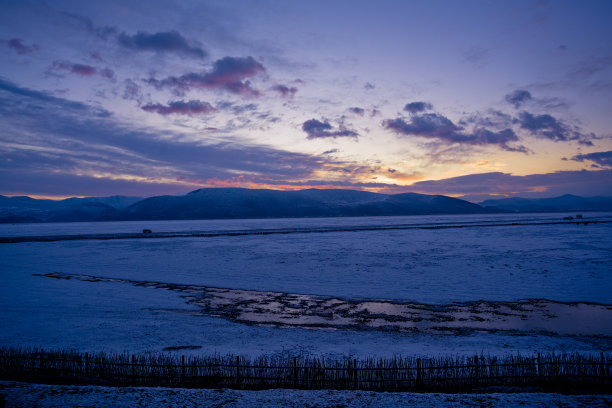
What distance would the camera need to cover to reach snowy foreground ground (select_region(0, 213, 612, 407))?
11969mm

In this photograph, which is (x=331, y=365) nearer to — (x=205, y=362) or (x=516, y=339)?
(x=205, y=362)

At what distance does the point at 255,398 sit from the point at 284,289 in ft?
56.9

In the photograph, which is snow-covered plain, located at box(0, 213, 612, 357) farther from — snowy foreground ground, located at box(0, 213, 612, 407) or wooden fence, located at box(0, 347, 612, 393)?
wooden fence, located at box(0, 347, 612, 393)

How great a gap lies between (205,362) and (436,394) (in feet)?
27.4

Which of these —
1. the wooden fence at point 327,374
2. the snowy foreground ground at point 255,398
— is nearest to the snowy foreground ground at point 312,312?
the snowy foreground ground at point 255,398

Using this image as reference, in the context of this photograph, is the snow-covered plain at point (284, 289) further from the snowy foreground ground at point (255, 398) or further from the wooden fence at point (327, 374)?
the snowy foreground ground at point (255, 398)

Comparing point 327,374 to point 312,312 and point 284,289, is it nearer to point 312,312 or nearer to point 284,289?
point 312,312

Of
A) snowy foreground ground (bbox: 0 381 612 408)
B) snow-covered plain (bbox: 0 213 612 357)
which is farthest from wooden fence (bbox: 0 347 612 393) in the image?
snow-covered plain (bbox: 0 213 612 357)

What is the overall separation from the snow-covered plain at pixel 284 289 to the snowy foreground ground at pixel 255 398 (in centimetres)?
391

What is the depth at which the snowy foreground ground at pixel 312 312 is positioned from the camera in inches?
471

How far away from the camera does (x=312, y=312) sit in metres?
22.5

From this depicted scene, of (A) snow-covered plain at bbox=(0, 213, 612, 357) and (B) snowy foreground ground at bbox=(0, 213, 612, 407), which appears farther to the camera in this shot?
(A) snow-covered plain at bbox=(0, 213, 612, 357)

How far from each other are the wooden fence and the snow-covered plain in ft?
8.35

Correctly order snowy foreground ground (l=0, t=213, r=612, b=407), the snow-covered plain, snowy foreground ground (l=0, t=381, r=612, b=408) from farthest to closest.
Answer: the snow-covered plain < snowy foreground ground (l=0, t=213, r=612, b=407) < snowy foreground ground (l=0, t=381, r=612, b=408)
